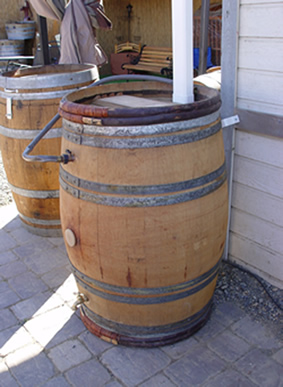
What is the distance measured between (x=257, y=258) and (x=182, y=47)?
1522 millimetres

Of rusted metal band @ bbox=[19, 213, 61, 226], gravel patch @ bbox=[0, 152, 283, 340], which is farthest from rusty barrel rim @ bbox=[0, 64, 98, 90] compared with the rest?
gravel patch @ bbox=[0, 152, 283, 340]

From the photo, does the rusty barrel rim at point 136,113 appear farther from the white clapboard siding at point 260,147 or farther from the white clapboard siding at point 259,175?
the white clapboard siding at point 259,175

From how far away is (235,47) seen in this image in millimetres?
2588

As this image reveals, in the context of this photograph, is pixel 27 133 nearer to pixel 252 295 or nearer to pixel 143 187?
pixel 143 187

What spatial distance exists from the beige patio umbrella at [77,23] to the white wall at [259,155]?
2.65 m

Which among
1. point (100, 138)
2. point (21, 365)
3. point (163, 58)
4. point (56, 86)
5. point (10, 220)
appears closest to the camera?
point (100, 138)

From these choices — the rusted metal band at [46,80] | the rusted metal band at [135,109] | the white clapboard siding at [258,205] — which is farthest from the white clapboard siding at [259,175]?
the rusted metal band at [46,80]

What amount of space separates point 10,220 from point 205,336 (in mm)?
2407

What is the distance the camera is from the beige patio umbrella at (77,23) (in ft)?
15.3

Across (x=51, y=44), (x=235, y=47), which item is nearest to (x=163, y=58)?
(x=51, y=44)

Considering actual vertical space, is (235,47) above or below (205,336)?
above

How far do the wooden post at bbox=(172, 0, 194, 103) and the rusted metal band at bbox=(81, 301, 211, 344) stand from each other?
1262 mm

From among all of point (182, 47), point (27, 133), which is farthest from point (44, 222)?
point (182, 47)

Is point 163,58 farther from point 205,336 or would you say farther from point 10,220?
point 205,336
